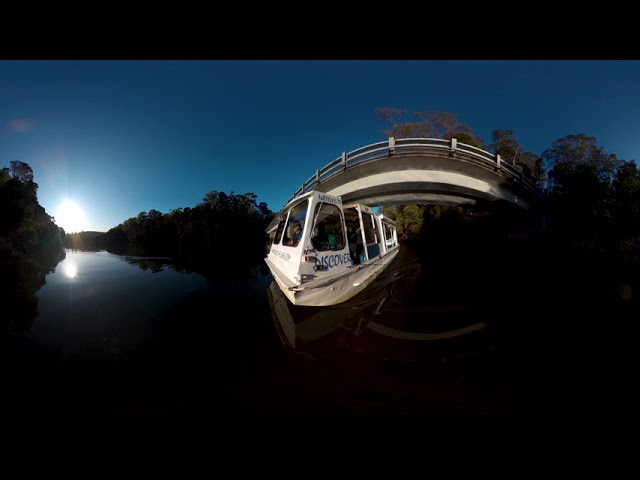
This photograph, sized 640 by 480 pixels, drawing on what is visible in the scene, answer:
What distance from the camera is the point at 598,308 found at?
4789 mm

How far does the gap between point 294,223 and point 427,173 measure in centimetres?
943

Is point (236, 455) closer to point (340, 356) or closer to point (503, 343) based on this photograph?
point (340, 356)

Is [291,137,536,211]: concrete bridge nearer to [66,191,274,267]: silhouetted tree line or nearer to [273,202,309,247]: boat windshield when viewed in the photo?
[273,202,309,247]: boat windshield

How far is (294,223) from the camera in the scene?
6.14 meters

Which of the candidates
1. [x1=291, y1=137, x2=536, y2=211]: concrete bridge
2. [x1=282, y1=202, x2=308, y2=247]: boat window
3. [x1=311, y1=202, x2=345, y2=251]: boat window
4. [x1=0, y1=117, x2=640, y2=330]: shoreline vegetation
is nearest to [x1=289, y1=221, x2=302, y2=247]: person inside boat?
[x1=282, y1=202, x2=308, y2=247]: boat window

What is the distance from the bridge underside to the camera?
1145 centimetres

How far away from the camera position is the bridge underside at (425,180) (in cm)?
1145

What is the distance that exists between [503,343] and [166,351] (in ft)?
17.3

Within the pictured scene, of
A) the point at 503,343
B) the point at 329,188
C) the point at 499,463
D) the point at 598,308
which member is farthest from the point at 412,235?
the point at 499,463

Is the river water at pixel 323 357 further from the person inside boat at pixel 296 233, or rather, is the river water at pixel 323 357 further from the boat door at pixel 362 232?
the person inside boat at pixel 296 233

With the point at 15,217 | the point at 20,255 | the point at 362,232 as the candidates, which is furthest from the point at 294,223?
the point at 15,217

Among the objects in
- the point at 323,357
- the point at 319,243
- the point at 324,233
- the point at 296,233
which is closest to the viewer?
the point at 323,357

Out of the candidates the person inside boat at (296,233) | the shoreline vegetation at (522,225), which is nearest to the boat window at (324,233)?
the person inside boat at (296,233)

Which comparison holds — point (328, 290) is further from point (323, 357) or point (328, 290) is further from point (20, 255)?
point (20, 255)
